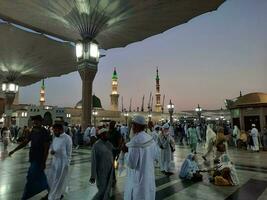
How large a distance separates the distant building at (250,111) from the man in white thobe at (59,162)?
55.7ft

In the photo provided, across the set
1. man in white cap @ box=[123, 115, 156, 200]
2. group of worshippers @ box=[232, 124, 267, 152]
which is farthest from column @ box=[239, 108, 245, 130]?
man in white cap @ box=[123, 115, 156, 200]

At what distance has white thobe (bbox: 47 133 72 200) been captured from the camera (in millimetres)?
4754

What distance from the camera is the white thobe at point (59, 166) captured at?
475cm

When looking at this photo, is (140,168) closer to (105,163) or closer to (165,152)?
(105,163)

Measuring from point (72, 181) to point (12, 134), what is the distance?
68.8 feet

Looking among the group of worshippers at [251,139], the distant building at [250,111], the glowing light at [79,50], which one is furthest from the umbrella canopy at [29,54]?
the group of worshippers at [251,139]

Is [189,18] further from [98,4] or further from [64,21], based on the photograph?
[64,21]

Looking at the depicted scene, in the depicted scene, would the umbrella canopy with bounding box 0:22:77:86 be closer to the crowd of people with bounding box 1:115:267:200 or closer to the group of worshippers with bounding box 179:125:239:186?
the crowd of people with bounding box 1:115:267:200

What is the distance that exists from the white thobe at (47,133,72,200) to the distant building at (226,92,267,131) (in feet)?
55.7

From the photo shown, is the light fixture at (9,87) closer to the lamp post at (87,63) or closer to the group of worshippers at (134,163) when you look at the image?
the lamp post at (87,63)

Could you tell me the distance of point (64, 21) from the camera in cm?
1462

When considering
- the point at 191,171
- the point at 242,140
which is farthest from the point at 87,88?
the point at 242,140

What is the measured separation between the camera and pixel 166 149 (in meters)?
8.00

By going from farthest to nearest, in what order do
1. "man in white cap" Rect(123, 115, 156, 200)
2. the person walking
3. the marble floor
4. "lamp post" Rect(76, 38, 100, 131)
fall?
"lamp post" Rect(76, 38, 100, 131) → the marble floor → the person walking → "man in white cap" Rect(123, 115, 156, 200)
